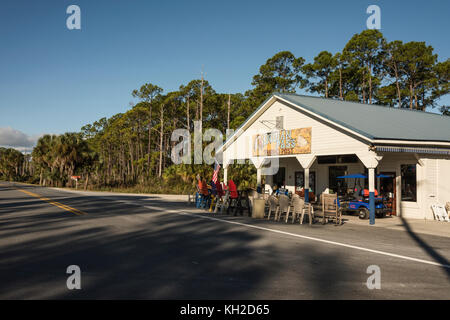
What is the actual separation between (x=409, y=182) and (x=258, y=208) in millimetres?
7572

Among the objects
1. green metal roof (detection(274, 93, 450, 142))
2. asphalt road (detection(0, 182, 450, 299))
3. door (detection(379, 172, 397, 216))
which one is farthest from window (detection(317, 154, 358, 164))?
asphalt road (detection(0, 182, 450, 299))

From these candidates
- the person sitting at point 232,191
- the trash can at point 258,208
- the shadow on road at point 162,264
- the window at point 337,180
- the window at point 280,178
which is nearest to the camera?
the shadow on road at point 162,264

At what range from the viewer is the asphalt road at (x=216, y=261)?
5746 millimetres

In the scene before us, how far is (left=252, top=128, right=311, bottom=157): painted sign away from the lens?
1950 cm

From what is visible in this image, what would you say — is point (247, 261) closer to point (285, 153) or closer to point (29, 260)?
point (29, 260)

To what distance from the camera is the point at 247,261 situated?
7.87 metres

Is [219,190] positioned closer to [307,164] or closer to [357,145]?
[307,164]

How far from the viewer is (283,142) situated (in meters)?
21.2

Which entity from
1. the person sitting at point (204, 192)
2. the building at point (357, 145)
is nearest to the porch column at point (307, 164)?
the building at point (357, 145)

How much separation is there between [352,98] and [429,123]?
25483 mm

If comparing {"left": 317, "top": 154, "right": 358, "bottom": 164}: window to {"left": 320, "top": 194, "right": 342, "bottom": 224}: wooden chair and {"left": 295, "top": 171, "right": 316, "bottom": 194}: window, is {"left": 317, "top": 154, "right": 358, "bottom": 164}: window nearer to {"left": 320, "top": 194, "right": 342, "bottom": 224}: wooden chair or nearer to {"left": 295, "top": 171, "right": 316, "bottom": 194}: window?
{"left": 295, "top": 171, "right": 316, "bottom": 194}: window

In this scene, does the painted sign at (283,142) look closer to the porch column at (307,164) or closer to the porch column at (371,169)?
the porch column at (307,164)
